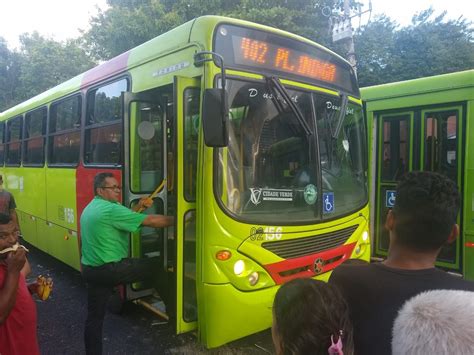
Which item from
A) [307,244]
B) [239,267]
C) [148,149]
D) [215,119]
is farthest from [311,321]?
[148,149]

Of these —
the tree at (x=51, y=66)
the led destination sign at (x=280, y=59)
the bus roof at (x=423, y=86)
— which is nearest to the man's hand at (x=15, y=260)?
the led destination sign at (x=280, y=59)

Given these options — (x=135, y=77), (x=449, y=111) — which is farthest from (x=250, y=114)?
(x=449, y=111)

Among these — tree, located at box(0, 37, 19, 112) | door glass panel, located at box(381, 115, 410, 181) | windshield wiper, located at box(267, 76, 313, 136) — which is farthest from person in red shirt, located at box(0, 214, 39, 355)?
tree, located at box(0, 37, 19, 112)

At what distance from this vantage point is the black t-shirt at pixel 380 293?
4.62 ft

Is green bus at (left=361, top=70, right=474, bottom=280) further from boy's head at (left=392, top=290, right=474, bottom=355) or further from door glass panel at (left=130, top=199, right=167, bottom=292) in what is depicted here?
boy's head at (left=392, top=290, right=474, bottom=355)

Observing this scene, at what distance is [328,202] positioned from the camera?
3.90m

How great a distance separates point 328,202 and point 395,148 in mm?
2470

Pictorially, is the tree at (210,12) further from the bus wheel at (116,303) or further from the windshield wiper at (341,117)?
the bus wheel at (116,303)

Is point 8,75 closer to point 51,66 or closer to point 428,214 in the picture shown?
point 51,66

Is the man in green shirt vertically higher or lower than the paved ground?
higher

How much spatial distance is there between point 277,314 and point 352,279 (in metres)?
0.41

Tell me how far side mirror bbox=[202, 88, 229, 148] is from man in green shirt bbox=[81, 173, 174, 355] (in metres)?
0.89

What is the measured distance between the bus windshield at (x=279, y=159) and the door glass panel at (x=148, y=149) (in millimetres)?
1029

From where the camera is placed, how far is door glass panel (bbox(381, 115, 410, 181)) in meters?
5.70
